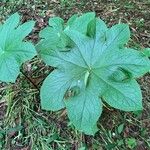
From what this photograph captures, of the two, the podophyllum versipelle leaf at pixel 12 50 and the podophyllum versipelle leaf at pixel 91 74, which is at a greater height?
the podophyllum versipelle leaf at pixel 12 50

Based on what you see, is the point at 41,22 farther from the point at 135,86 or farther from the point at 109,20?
the point at 135,86

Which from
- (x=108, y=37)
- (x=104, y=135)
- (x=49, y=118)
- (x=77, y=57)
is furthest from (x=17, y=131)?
(x=108, y=37)

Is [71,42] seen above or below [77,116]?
above

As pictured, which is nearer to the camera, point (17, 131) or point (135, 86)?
point (135, 86)

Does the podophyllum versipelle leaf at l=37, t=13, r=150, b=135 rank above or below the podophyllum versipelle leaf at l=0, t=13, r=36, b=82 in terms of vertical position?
below

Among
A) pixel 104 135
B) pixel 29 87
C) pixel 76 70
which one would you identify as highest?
pixel 76 70
